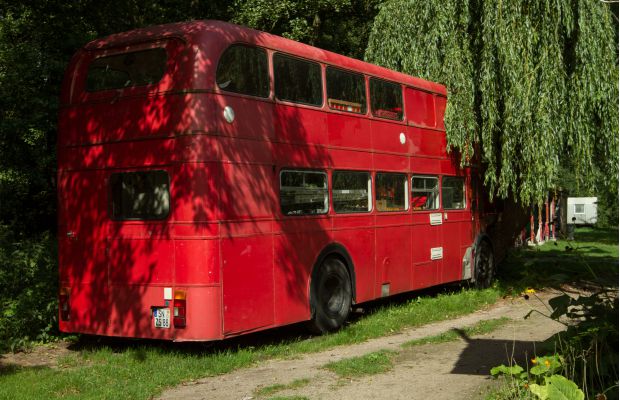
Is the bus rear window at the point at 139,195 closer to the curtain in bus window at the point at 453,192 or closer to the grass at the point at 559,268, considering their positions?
the grass at the point at 559,268

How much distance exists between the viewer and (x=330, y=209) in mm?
11336

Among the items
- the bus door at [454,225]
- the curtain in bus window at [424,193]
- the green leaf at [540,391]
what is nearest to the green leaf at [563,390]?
the green leaf at [540,391]

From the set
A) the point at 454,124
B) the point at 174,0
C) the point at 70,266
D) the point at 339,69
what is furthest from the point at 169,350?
the point at 174,0

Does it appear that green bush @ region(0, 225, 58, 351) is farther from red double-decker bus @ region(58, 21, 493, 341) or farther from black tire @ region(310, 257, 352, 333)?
black tire @ region(310, 257, 352, 333)

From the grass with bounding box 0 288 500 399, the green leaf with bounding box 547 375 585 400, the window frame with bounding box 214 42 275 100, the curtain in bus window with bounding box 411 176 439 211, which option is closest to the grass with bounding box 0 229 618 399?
the grass with bounding box 0 288 500 399

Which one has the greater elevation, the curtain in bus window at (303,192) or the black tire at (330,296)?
the curtain in bus window at (303,192)

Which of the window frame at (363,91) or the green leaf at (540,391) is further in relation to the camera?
the window frame at (363,91)

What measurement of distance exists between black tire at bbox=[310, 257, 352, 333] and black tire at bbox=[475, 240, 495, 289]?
5.58 meters

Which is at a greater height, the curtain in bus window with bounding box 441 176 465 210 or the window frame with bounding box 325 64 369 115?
the window frame with bounding box 325 64 369 115

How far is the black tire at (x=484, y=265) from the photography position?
650 inches

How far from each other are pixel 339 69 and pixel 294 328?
4.09 meters

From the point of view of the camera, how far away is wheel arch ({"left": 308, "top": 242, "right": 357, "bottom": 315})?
10773 millimetres

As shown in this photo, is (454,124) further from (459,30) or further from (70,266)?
(70,266)

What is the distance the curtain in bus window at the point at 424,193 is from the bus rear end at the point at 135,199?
5.77 meters
